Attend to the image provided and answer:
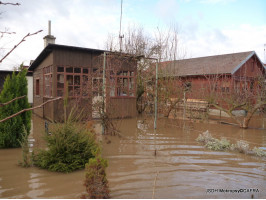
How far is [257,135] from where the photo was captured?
8.63 m

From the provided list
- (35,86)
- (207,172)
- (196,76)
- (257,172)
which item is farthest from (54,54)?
(196,76)

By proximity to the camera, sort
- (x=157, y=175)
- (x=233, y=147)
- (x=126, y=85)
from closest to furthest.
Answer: (x=157, y=175) < (x=233, y=147) < (x=126, y=85)

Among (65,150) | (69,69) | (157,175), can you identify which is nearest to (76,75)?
(69,69)

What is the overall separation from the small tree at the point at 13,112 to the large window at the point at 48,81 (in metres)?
4.72

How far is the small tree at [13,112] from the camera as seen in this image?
5.94 metres

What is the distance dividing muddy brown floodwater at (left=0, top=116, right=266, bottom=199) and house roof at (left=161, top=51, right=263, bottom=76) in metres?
8.24

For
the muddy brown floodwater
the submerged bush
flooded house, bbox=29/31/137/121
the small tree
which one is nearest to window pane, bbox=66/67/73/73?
flooded house, bbox=29/31/137/121

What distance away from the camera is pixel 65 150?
4535 mm

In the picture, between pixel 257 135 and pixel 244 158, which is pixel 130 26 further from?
pixel 244 158

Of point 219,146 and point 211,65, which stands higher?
point 211,65

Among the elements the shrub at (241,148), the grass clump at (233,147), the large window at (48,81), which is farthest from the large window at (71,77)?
the shrub at (241,148)

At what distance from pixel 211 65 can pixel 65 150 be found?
1607 centimetres

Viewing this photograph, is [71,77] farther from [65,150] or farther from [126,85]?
[65,150]

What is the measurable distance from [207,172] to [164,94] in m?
8.18
